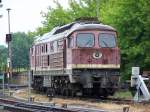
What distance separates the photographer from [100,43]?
93.4 ft

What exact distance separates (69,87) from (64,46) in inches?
82.7

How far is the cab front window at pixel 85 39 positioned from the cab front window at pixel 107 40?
465 millimetres

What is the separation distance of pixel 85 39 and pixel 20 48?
104 m

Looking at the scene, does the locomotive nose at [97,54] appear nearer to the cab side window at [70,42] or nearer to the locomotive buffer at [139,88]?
the cab side window at [70,42]

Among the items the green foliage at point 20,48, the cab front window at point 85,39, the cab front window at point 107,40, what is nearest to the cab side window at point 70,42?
the cab front window at point 85,39

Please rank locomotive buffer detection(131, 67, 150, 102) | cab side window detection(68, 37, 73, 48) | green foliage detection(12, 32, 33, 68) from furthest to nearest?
green foliage detection(12, 32, 33, 68) < cab side window detection(68, 37, 73, 48) < locomotive buffer detection(131, 67, 150, 102)

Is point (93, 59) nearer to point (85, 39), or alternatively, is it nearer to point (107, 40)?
point (85, 39)

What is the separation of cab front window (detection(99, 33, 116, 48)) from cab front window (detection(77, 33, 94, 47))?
1.53 feet

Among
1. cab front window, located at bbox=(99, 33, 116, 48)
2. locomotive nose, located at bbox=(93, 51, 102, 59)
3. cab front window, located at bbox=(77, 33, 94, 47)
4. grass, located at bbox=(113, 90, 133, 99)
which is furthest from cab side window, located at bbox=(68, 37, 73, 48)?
grass, located at bbox=(113, 90, 133, 99)

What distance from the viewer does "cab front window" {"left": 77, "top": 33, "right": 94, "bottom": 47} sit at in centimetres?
2817

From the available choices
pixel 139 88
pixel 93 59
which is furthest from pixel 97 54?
pixel 139 88

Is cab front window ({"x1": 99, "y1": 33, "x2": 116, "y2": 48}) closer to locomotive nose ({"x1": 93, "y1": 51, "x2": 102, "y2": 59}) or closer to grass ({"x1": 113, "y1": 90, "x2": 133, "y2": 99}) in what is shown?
locomotive nose ({"x1": 93, "y1": 51, "x2": 102, "y2": 59})

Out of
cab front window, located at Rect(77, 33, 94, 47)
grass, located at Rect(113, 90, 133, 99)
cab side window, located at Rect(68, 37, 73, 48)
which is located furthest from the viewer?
grass, located at Rect(113, 90, 133, 99)

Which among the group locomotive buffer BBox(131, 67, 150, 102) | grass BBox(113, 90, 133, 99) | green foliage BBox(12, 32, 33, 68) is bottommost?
grass BBox(113, 90, 133, 99)
